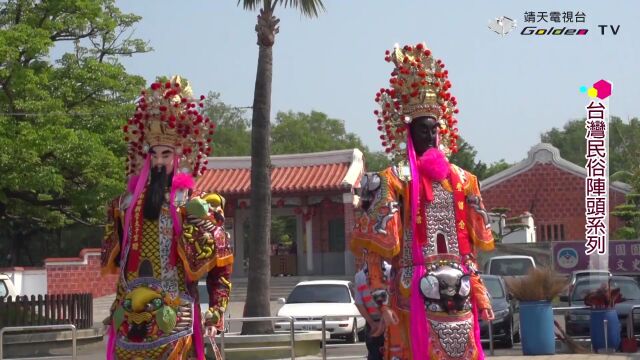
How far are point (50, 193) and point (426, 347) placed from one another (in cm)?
2402

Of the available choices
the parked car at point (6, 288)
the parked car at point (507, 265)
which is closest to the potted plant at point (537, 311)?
the parked car at point (507, 265)

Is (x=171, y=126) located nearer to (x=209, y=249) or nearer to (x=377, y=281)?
(x=209, y=249)

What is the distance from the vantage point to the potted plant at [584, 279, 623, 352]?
17.1 metres

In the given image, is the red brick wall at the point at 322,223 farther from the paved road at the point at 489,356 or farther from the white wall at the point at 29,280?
the paved road at the point at 489,356

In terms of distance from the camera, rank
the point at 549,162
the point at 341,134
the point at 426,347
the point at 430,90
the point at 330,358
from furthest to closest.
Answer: the point at 341,134, the point at 549,162, the point at 330,358, the point at 430,90, the point at 426,347

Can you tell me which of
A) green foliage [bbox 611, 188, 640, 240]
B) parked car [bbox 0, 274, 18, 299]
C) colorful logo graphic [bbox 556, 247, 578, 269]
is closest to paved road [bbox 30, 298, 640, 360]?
parked car [bbox 0, 274, 18, 299]

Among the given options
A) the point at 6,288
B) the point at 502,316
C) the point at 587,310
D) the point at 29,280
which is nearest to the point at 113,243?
the point at 587,310

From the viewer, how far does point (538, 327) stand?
16.3 m

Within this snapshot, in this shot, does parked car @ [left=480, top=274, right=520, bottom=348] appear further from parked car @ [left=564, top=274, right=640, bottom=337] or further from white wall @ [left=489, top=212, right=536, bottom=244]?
white wall @ [left=489, top=212, right=536, bottom=244]

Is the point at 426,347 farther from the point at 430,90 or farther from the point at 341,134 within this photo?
the point at 341,134

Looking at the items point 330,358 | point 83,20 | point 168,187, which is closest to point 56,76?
point 83,20

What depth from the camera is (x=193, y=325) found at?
7113mm

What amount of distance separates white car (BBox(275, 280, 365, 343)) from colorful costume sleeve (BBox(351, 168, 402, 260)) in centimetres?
1235

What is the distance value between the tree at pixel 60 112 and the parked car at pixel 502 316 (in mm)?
11287
